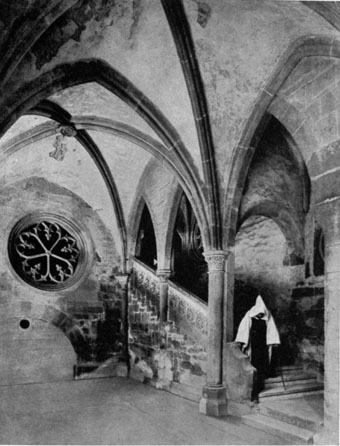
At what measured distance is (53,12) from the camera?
463 cm

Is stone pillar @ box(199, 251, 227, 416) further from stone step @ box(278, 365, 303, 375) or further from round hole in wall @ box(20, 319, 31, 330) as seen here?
round hole in wall @ box(20, 319, 31, 330)

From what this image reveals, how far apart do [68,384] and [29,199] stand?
3.97m

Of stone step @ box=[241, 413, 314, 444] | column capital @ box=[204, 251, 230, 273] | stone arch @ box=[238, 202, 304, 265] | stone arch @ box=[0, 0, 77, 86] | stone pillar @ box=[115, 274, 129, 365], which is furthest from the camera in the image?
stone pillar @ box=[115, 274, 129, 365]

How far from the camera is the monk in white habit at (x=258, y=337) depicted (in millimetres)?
6895

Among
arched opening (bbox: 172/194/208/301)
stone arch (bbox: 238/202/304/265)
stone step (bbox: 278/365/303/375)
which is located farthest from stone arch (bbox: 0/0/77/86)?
arched opening (bbox: 172/194/208/301)

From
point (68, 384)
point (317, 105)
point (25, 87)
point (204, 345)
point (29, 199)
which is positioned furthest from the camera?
point (29, 199)

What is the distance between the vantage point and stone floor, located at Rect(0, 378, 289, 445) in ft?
17.9

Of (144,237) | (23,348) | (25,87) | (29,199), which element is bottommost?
(23,348)

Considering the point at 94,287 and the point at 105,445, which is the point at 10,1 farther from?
the point at 94,287

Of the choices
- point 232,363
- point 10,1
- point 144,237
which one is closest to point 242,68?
point 10,1

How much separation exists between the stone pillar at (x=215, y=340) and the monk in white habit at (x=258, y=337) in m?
0.34

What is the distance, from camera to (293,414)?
229 inches

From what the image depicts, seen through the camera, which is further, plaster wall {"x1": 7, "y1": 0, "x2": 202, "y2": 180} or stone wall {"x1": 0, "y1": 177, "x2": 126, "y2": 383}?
stone wall {"x1": 0, "y1": 177, "x2": 126, "y2": 383}

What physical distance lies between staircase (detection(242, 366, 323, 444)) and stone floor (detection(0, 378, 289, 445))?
17cm
